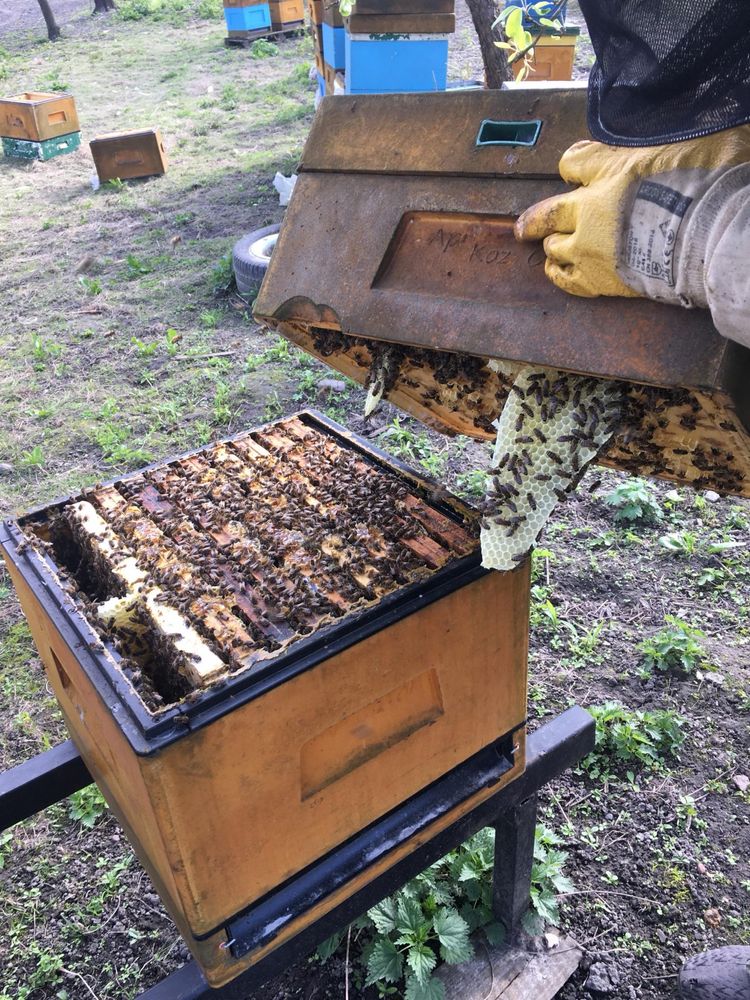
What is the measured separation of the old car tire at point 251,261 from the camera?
18.9 ft

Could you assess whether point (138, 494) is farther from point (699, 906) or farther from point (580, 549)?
point (580, 549)

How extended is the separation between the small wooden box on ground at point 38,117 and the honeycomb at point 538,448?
10.4m

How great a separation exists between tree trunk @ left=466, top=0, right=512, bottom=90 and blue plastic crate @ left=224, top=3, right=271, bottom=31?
1080 centimetres

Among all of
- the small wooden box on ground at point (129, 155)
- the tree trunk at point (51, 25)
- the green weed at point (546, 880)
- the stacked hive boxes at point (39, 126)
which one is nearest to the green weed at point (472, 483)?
the green weed at point (546, 880)

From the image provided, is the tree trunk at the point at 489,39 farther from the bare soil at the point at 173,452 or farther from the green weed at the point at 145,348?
the green weed at the point at 145,348

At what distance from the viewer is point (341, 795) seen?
154 centimetres

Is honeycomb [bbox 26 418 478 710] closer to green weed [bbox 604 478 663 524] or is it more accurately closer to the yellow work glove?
the yellow work glove

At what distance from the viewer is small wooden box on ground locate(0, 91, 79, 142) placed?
9.73 metres

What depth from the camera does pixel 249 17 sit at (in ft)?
45.8

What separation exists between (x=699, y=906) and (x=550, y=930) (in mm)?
439

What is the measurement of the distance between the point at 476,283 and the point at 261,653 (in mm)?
726

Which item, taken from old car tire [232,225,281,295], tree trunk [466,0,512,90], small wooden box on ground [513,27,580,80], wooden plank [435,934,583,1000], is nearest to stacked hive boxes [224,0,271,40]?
small wooden box on ground [513,27,580,80]

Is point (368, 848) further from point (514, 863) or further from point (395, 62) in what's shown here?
point (395, 62)

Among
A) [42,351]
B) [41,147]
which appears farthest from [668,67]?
[41,147]
